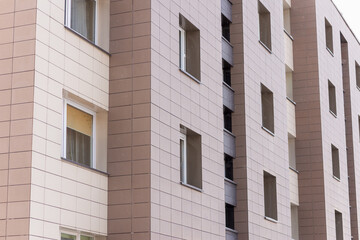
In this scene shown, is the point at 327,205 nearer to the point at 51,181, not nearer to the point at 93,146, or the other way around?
the point at 93,146

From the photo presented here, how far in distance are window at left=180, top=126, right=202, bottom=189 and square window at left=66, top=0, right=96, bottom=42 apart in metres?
3.60

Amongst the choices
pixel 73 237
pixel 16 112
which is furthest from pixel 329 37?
pixel 16 112

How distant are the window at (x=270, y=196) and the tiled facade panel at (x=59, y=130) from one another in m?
10.5

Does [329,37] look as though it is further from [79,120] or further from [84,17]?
[79,120]

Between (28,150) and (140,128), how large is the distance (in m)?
3.48

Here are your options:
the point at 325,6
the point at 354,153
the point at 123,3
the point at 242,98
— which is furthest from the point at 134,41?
the point at 354,153

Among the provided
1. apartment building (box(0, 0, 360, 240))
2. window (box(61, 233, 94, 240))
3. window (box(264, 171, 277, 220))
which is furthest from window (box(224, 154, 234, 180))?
window (box(61, 233, 94, 240))

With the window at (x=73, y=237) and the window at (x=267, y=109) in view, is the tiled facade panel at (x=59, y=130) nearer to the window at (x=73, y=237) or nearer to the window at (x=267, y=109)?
the window at (x=73, y=237)

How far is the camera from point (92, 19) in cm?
1808

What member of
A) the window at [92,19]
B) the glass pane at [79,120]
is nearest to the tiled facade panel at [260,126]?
the window at [92,19]

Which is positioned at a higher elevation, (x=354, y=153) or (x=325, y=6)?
(x=325, y=6)

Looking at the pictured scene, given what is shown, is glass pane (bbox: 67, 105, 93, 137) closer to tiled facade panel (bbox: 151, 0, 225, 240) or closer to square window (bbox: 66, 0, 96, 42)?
tiled facade panel (bbox: 151, 0, 225, 240)

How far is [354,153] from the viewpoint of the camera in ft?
124

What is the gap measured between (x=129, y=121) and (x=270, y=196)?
1052 centimetres
